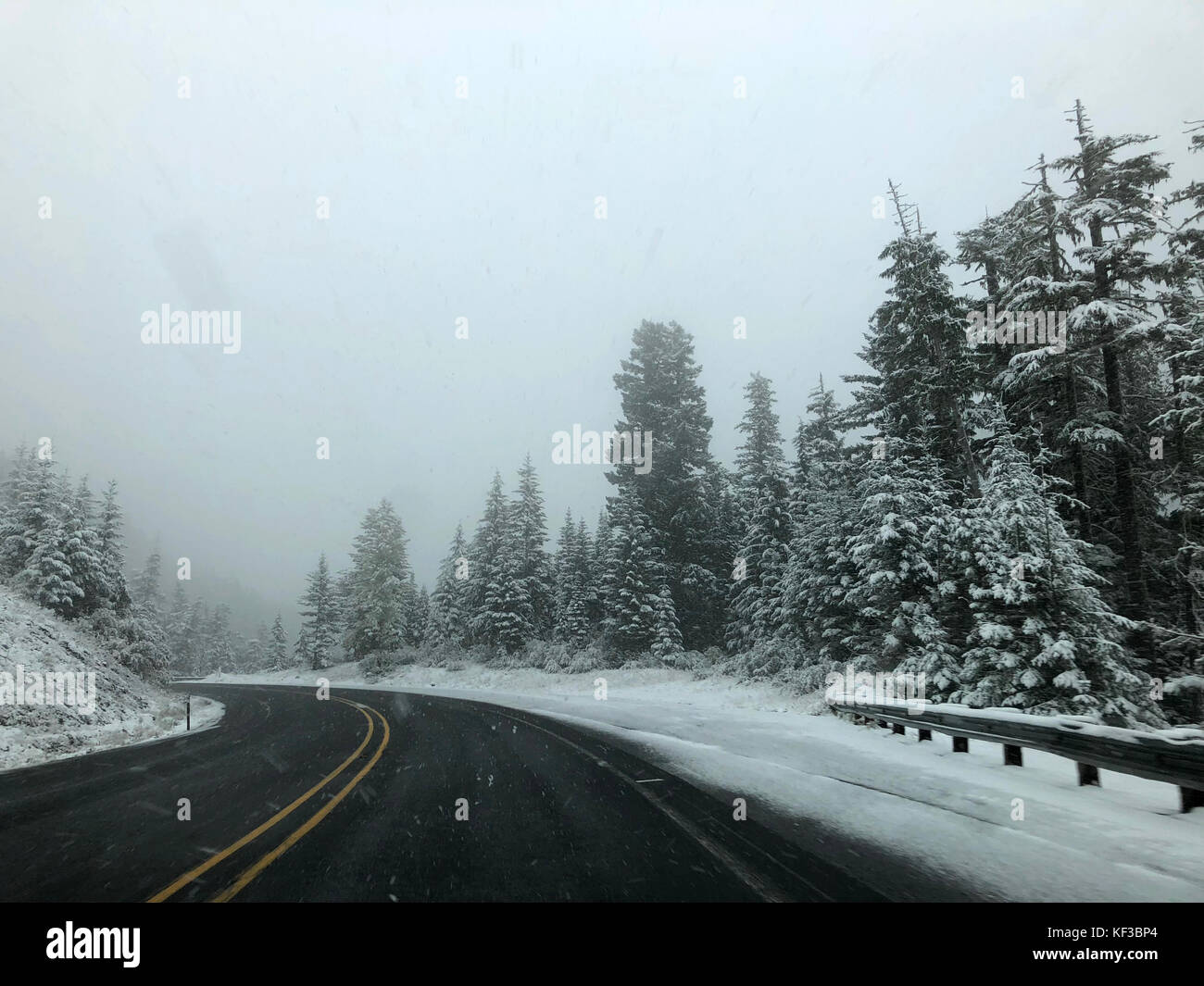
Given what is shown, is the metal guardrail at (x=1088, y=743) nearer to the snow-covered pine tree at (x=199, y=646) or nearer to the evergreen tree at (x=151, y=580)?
the evergreen tree at (x=151, y=580)

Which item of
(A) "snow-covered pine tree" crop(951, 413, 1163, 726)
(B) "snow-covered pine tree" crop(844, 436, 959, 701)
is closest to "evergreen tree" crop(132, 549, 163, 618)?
(B) "snow-covered pine tree" crop(844, 436, 959, 701)

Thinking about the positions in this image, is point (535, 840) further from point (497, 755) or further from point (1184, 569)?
point (1184, 569)

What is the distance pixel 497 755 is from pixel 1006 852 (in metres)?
8.14

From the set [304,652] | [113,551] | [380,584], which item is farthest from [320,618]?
[113,551]

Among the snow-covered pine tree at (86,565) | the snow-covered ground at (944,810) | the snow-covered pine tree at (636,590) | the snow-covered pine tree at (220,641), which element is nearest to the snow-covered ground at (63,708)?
the snow-covered pine tree at (86,565)

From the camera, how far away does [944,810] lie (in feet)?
22.2

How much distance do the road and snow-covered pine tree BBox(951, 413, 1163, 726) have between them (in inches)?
353

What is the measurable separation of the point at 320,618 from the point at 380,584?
15144 millimetres

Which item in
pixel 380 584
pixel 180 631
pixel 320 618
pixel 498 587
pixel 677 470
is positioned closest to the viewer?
pixel 677 470

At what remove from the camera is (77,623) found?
26.1 metres

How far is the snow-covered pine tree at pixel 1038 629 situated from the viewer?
12.9m

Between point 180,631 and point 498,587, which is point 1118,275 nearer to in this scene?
point 498,587

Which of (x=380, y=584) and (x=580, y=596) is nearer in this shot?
(x=580, y=596)
